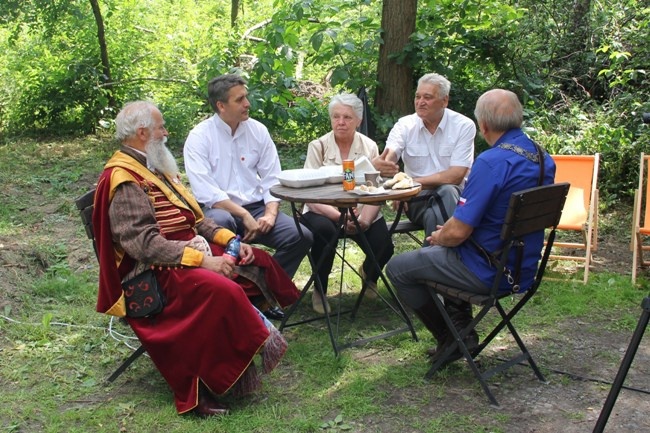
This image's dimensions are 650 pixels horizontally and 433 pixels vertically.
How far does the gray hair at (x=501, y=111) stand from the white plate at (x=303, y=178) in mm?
1180

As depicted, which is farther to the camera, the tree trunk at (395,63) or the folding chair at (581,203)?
the tree trunk at (395,63)

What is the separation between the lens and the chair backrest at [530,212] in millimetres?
3299

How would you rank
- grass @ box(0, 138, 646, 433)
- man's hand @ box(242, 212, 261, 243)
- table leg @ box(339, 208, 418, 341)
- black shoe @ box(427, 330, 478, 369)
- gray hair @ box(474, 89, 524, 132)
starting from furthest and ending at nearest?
1. man's hand @ box(242, 212, 261, 243)
2. table leg @ box(339, 208, 418, 341)
3. black shoe @ box(427, 330, 478, 369)
4. gray hair @ box(474, 89, 524, 132)
5. grass @ box(0, 138, 646, 433)

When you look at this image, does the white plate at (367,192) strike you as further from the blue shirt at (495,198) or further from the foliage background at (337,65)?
the foliage background at (337,65)

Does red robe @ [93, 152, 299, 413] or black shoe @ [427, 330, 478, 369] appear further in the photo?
black shoe @ [427, 330, 478, 369]

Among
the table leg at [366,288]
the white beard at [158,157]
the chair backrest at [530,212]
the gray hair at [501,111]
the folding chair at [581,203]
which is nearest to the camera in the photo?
the chair backrest at [530,212]

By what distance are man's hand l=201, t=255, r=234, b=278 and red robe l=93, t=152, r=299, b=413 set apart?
0.21 ft

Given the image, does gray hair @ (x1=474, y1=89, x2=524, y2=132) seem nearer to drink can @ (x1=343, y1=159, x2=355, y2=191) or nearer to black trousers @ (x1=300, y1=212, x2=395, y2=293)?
drink can @ (x1=343, y1=159, x2=355, y2=191)

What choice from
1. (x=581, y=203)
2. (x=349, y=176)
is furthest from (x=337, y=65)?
(x=349, y=176)

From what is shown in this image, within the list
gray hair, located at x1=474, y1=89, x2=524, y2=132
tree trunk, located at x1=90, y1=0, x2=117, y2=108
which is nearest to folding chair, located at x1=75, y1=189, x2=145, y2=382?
gray hair, located at x1=474, y1=89, x2=524, y2=132

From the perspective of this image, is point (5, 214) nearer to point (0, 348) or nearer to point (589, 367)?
point (0, 348)

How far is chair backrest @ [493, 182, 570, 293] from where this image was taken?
3.30 m

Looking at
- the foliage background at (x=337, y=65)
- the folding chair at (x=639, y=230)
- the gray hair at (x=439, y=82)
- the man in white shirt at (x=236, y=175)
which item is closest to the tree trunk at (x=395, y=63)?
the foliage background at (x=337, y=65)

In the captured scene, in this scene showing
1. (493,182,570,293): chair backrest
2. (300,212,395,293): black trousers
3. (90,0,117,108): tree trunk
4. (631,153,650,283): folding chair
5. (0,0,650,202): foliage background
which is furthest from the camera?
(90,0,117,108): tree trunk
